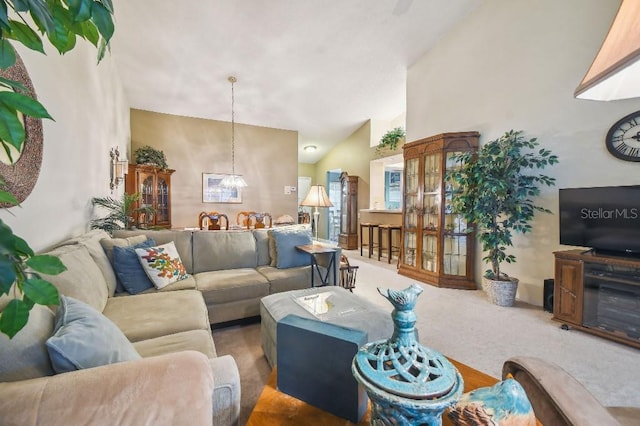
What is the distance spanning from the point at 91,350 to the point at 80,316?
0.20m

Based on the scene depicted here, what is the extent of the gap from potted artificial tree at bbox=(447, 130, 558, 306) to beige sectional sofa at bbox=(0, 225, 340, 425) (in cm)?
187

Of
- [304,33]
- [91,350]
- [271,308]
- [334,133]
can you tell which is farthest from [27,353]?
[334,133]

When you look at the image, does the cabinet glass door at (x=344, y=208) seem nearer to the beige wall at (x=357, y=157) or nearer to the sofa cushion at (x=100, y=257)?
the beige wall at (x=357, y=157)

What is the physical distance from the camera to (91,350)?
833 mm

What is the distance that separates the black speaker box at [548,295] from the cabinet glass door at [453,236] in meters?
0.91

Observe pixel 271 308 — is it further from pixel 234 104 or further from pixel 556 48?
pixel 234 104

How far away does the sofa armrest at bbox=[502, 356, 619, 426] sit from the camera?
2.34ft

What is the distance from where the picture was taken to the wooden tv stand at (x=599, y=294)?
7.13 ft

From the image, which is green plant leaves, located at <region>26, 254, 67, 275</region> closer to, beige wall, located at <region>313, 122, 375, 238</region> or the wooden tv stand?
the wooden tv stand

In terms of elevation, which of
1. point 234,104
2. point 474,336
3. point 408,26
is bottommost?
point 474,336

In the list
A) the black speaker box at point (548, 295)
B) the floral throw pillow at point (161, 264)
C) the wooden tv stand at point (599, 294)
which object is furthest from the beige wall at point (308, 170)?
the wooden tv stand at point (599, 294)

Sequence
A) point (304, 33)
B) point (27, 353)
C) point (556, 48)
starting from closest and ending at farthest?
1. point (27, 353)
2. point (556, 48)
3. point (304, 33)

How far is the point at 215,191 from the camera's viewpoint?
6066mm

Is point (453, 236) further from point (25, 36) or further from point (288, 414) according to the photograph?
point (25, 36)
